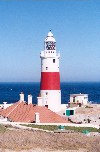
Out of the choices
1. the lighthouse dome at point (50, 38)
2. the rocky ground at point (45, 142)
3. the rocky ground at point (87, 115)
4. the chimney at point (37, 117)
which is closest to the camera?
the rocky ground at point (45, 142)

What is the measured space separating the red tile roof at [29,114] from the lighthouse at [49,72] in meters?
4.04

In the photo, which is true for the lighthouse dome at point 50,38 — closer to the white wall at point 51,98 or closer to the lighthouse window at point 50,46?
the lighthouse window at point 50,46

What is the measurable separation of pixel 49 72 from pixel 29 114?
7017 mm

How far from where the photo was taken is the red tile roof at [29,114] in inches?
1362

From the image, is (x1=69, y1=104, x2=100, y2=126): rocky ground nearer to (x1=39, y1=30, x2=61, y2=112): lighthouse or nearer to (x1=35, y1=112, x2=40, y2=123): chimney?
(x1=39, y1=30, x2=61, y2=112): lighthouse

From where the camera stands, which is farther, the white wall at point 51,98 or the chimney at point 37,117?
the white wall at point 51,98

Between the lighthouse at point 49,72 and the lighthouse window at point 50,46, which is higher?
the lighthouse window at point 50,46

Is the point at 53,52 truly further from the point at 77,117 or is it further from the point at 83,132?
the point at 83,132

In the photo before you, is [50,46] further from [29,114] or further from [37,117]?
[37,117]

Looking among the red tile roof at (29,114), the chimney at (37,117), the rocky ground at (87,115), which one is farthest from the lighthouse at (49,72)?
the chimney at (37,117)

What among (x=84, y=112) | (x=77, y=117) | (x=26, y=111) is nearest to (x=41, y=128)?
(x=26, y=111)

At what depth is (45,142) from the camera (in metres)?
25.6

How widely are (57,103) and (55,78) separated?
2635 millimetres

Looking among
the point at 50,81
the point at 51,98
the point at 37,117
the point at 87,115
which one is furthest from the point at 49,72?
the point at 37,117
